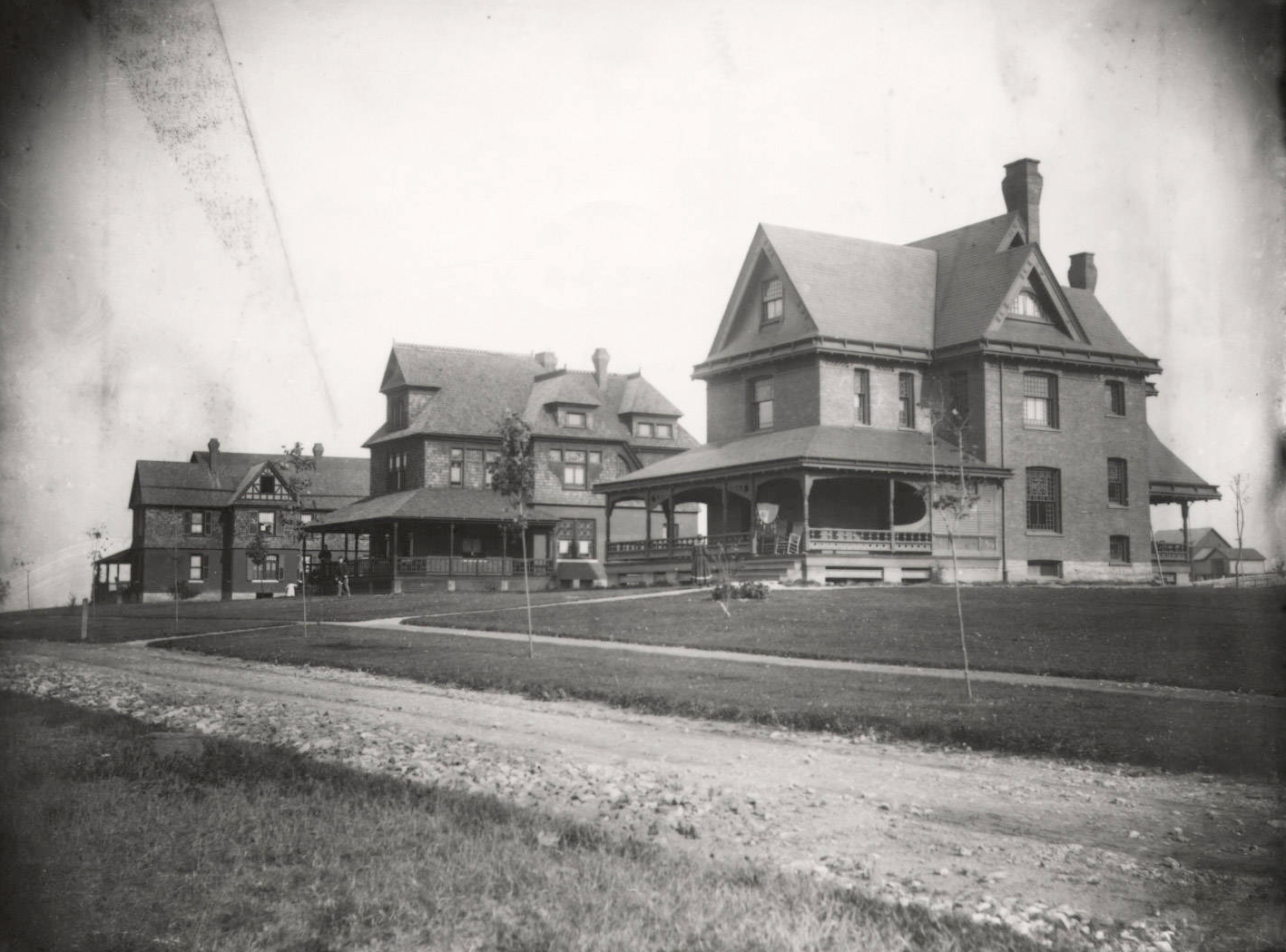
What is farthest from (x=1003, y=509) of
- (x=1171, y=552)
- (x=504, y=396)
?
(x=504, y=396)

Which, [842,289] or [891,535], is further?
[842,289]

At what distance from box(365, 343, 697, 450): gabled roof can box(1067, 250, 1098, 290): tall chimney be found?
20996mm

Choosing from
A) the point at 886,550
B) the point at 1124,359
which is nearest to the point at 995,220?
the point at 1124,359

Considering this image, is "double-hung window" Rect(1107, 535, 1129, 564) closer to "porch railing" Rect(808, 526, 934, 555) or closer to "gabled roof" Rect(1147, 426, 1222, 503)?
"gabled roof" Rect(1147, 426, 1222, 503)

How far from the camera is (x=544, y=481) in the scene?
55688 mm

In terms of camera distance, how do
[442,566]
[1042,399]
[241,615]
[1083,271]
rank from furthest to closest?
[442,566] < [1083,271] < [1042,399] < [241,615]

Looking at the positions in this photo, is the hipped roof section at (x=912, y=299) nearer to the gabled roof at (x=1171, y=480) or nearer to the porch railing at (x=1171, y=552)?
the gabled roof at (x=1171, y=480)

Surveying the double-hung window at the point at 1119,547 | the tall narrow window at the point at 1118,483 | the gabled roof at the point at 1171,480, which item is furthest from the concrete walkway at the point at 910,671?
the gabled roof at the point at 1171,480

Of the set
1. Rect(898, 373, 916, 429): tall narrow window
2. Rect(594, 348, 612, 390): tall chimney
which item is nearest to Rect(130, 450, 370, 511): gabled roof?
Rect(594, 348, 612, 390): tall chimney

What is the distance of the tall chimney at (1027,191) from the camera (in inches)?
1661

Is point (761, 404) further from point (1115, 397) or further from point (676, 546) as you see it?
point (1115, 397)

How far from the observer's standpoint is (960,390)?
1585 inches

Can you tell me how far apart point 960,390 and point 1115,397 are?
670 cm

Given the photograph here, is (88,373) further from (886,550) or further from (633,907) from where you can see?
(886,550)
